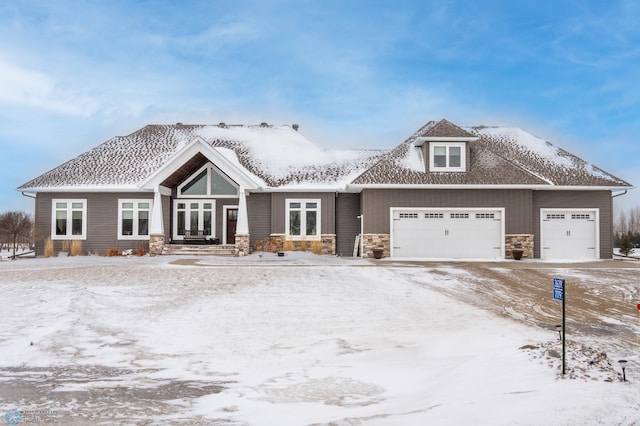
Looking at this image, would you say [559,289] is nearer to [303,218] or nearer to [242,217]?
[242,217]

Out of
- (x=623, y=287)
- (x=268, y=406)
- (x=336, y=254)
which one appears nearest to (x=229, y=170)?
(x=336, y=254)

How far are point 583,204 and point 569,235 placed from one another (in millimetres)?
1529

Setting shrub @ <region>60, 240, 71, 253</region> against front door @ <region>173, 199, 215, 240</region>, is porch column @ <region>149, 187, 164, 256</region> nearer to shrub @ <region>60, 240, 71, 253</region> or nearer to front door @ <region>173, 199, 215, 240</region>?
front door @ <region>173, 199, 215, 240</region>

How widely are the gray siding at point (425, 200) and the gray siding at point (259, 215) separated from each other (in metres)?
4.84

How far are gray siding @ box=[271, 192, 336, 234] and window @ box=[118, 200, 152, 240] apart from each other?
19.7 feet

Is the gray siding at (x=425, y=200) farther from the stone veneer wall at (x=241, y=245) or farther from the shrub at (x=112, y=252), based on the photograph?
the shrub at (x=112, y=252)

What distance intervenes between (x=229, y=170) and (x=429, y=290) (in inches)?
468

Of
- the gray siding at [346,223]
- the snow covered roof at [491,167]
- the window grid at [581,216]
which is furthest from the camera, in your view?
the gray siding at [346,223]

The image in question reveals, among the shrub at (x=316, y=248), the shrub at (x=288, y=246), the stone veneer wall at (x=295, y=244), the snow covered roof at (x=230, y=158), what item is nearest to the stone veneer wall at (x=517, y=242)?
the stone veneer wall at (x=295, y=244)

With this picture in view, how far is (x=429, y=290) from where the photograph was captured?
46.0 feet

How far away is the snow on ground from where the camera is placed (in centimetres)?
579

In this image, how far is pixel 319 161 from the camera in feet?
87.4

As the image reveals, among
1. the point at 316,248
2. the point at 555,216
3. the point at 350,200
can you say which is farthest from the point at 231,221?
the point at 555,216

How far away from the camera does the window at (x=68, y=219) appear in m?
24.3
